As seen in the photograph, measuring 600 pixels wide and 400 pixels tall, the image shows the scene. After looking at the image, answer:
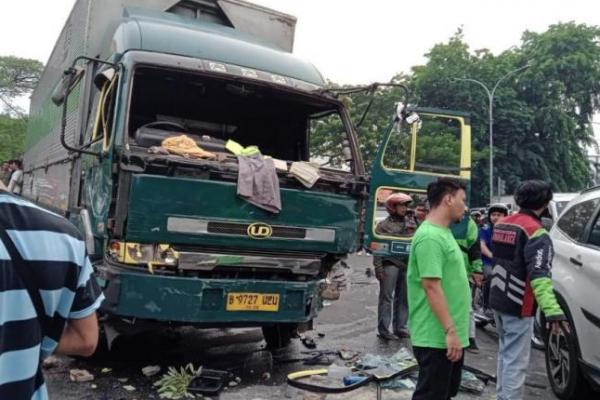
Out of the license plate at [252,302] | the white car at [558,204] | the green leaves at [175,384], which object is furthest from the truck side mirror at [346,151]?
the white car at [558,204]

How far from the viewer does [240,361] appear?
5.34m

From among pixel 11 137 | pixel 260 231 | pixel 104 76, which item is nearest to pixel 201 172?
pixel 260 231

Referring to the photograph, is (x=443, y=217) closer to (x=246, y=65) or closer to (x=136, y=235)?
(x=136, y=235)

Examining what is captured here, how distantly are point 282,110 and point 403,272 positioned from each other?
2.34 metres

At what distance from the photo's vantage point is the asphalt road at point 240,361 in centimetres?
438

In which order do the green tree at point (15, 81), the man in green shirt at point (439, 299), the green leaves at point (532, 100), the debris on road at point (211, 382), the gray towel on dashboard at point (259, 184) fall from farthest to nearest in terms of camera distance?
the green tree at point (15, 81) < the green leaves at point (532, 100) < the gray towel on dashboard at point (259, 184) < the debris on road at point (211, 382) < the man in green shirt at point (439, 299)

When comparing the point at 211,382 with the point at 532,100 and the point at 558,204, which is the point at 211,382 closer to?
the point at 558,204

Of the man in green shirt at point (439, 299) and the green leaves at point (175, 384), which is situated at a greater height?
the man in green shirt at point (439, 299)

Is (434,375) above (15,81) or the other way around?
the other way around

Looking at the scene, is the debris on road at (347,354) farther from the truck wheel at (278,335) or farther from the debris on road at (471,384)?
the debris on road at (471,384)

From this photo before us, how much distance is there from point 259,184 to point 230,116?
5.37 feet

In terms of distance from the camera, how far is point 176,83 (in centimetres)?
513

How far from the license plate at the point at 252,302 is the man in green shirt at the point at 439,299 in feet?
5.50

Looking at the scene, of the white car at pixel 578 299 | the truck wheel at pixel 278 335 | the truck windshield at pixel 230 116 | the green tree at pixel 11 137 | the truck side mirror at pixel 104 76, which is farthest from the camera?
the green tree at pixel 11 137
